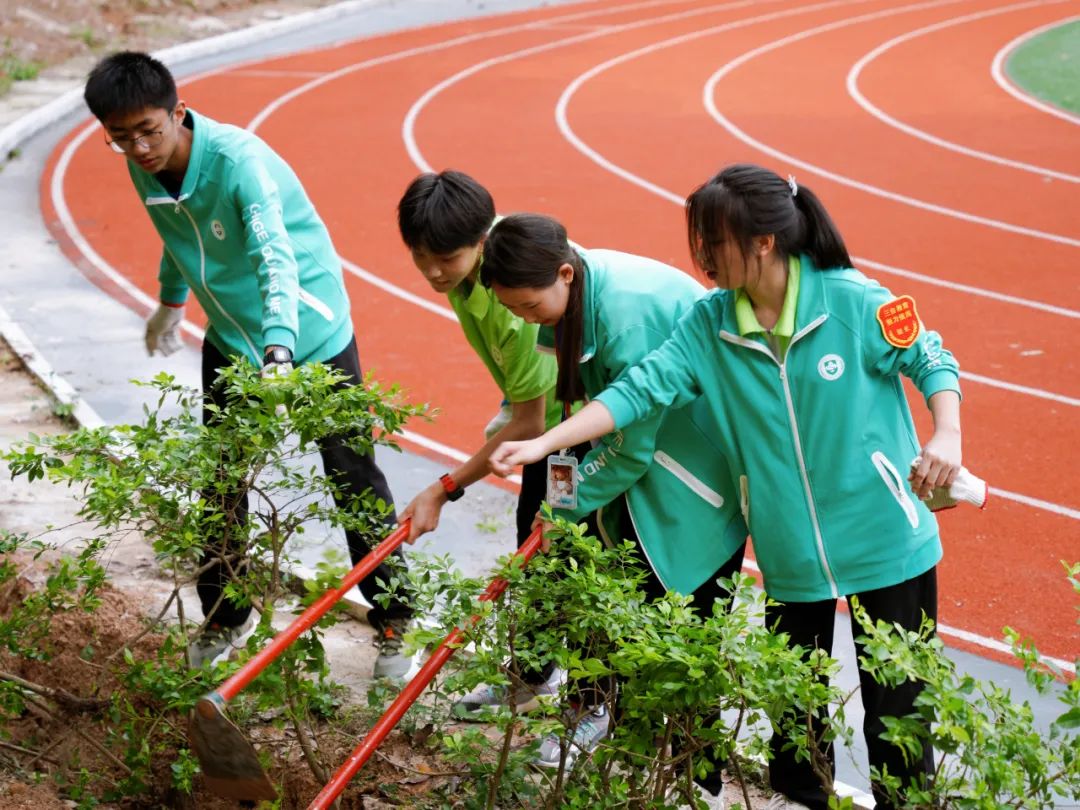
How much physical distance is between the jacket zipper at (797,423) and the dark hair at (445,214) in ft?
2.28

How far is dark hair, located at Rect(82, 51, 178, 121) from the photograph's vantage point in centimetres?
373

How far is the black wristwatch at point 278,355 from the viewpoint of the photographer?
3510 mm

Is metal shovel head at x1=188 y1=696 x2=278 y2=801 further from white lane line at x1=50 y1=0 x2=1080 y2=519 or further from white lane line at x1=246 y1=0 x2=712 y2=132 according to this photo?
white lane line at x1=246 y1=0 x2=712 y2=132

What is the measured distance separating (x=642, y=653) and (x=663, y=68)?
1380 cm

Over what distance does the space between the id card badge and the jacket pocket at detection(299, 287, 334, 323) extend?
1.29m

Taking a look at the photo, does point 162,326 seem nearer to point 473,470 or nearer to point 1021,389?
point 473,470

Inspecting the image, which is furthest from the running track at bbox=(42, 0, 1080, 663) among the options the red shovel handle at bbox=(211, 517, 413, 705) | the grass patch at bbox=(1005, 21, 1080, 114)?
the red shovel handle at bbox=(211, 517, 413, 705)

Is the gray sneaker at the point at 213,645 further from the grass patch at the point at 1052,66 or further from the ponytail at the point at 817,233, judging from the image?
the grass patch at the point at 1052,66

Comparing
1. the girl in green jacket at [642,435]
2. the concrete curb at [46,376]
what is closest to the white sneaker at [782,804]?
the girl in green jacket at [642,435]

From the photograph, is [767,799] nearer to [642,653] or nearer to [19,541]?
[642,653]

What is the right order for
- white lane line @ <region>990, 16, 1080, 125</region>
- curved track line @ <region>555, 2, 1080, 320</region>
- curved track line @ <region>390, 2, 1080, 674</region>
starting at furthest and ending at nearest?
white lane line @ <region>990, 16, 1080, 125</region>, curved track line @ <region>555, 2, 1080, 320</region>, curved track line @ <region>390, 2, 1080, 674</region>

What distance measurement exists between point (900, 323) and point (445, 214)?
110 centimetres

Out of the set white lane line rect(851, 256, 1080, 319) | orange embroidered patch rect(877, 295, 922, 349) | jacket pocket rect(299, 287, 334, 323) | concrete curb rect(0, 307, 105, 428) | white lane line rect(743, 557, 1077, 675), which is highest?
orange embroidered patch rect(877, 295, 922, 349)

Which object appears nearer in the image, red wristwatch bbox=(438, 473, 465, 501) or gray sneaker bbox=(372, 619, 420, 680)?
red wristwatch bbox=(438, 473, 465, 501)
